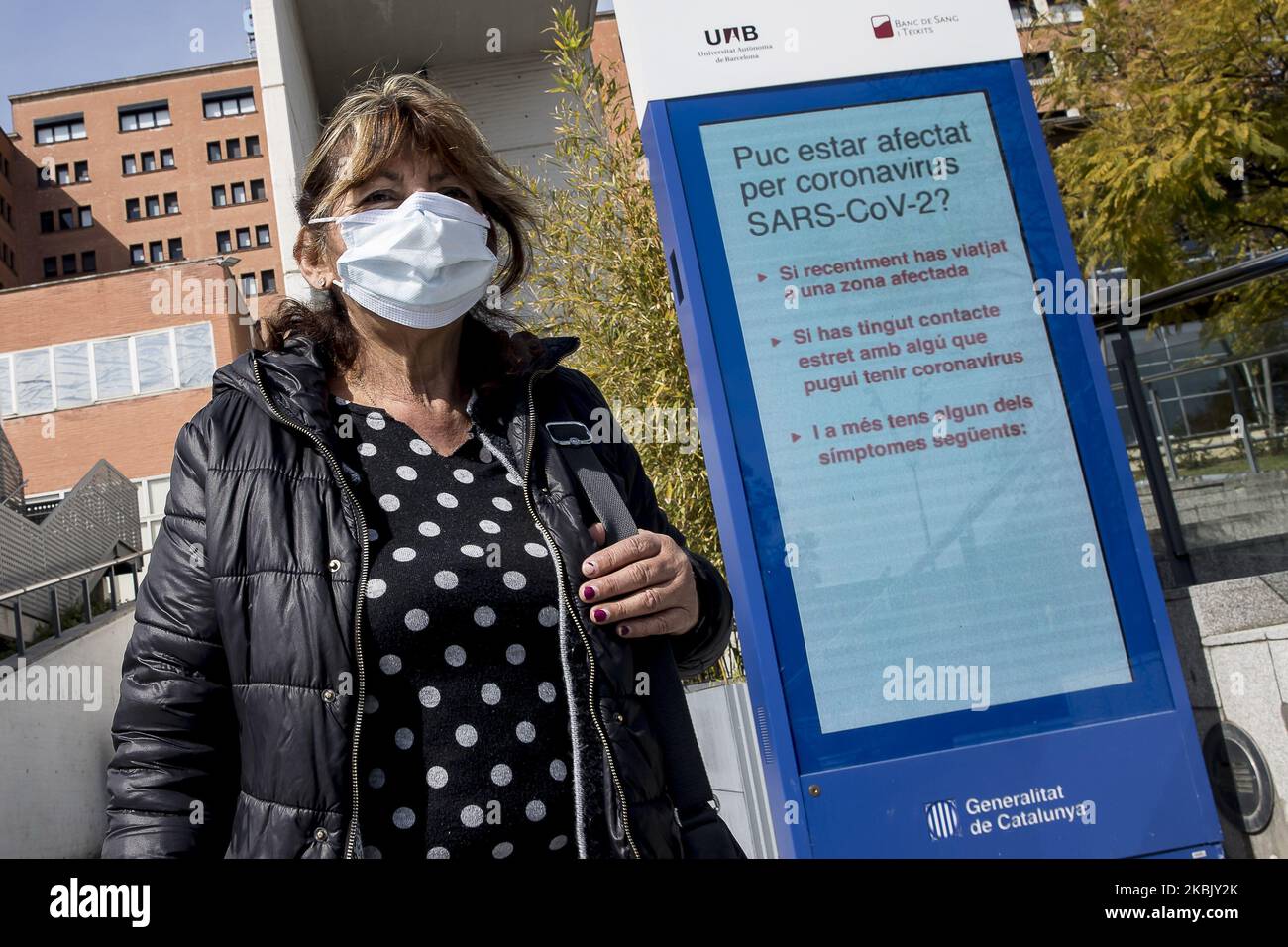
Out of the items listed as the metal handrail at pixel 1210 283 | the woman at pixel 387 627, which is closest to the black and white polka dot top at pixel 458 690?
the woman at pixel 387 627

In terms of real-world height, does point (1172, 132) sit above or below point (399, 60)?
below

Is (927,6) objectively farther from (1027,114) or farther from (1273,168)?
(1273,168)

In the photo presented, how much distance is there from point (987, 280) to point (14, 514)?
46.2 ft

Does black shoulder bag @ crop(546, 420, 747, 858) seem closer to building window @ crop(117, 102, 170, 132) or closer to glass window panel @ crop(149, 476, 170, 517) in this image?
glass window panel @ crop(149, 476, 170, 517)

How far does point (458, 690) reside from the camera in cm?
163

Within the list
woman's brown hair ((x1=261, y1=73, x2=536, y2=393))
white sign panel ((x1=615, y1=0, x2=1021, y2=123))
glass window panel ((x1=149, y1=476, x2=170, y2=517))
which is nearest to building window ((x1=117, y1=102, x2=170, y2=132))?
glass window panel ((x1=149, y1=476, x2=170, y2=517))

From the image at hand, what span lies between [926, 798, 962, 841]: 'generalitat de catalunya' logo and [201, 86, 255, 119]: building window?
59.3 meters

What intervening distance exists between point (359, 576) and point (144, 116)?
203 ft

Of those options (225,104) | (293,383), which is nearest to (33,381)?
(225,104)

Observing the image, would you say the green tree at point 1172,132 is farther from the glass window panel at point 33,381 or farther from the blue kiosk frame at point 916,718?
the glass window panel at point 33,381

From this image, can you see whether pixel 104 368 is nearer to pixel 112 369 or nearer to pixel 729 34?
pixel 112 369

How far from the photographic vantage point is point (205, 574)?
62.9 inches
